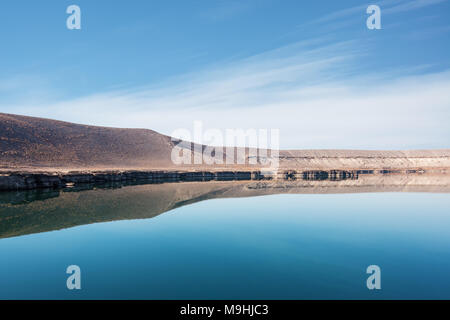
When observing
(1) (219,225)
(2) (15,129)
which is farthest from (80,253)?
(2) (15,129)

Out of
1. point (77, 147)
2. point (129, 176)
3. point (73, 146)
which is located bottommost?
point (129, 176)

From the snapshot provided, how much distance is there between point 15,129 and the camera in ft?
160

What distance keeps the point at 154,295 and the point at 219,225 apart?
662cm

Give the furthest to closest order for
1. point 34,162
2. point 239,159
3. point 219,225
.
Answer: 1. point 239,159
2. point 34,162
3. point 219,225

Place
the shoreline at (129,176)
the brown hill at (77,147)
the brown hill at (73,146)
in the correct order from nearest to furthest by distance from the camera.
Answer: the shoreline at (129,176) < the brown hill at (77,147) < the brown hill at (73,146)

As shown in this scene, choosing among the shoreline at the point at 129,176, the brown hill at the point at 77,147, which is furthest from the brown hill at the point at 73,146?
the shoreline at the point at 129,176

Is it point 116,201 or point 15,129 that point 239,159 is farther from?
point 116,201

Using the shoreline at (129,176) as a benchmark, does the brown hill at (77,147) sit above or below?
above

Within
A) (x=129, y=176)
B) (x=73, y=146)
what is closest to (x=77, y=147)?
(x=73, y=146)

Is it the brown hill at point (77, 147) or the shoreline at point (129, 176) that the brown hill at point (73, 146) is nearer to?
the brown hill at point (77, 147)

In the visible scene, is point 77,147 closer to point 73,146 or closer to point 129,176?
point 73,146

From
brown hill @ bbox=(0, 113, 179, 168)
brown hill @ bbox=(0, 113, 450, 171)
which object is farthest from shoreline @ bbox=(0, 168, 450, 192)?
brown hill @ bbox=(0, 113, 179, 168)

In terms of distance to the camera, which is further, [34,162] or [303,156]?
[303,156]

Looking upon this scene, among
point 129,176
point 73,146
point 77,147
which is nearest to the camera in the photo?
point 129,176
